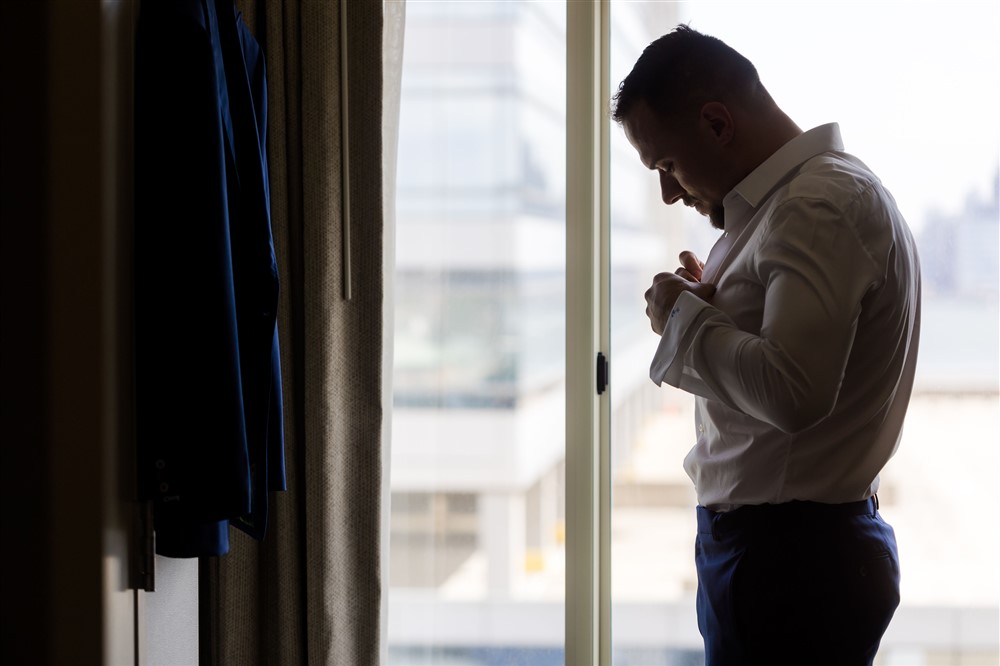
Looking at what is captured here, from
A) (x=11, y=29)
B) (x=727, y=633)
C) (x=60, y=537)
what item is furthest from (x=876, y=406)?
(x=11, y=29)

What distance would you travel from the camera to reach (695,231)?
2.01 meters

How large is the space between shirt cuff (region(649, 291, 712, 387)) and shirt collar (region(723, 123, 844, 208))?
20cm

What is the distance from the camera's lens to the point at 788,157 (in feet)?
3.92

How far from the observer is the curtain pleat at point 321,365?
1788 mm

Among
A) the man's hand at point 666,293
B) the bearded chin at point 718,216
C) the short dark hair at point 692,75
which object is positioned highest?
the short dark hair at point 692,75

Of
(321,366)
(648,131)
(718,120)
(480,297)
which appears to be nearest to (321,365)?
(321,366)

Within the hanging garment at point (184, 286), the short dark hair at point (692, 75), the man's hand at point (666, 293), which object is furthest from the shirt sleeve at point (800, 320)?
the hanging garment at point (184, 286)

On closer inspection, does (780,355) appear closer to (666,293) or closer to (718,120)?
(666,293)

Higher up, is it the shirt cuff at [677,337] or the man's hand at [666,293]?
the man's hand at [666,293]

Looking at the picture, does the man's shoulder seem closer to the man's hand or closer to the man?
the man

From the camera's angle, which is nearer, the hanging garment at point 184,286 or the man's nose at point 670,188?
the hanging garment at point 184,286

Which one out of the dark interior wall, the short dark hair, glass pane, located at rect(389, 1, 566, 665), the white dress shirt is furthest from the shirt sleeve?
glass pane, located at rect(389, 1, 566, 665)

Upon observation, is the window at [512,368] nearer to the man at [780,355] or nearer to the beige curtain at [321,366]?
the beige curtain at [321,366]

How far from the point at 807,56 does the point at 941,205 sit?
45 cm
